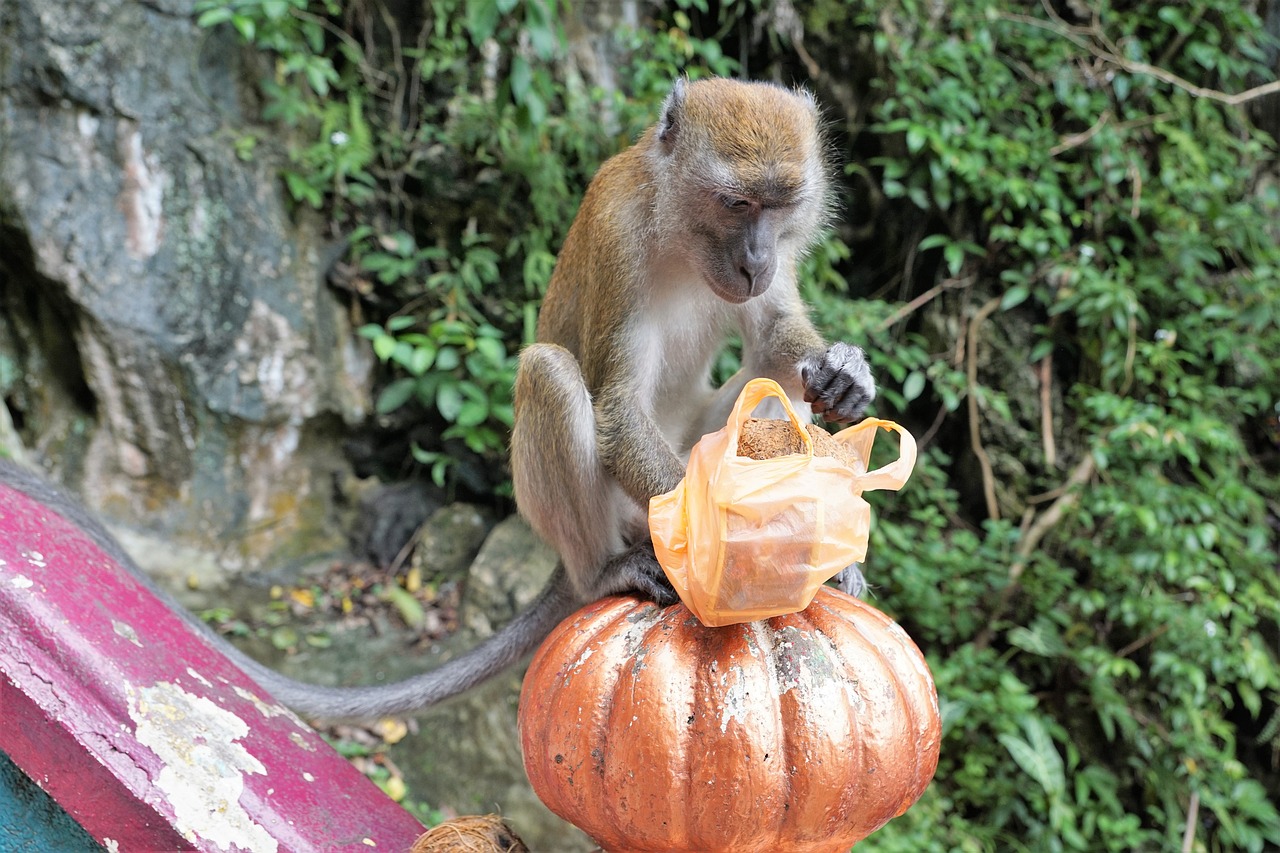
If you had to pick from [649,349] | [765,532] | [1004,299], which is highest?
[765,532]

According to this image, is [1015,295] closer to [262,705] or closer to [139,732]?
[262,705]

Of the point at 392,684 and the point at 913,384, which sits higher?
the point at 392,684

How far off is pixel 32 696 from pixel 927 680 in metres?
1.45

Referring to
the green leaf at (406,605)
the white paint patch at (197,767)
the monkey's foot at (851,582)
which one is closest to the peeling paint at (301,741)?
the white paint patch at (197,767)

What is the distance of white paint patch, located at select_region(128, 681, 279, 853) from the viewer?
4.76 feet

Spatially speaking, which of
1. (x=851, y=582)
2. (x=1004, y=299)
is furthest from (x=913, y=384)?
(x=851, y=582)

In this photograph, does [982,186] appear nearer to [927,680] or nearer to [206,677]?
[927,680]

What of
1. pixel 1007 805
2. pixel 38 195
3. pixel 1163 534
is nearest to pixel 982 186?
pixel 1163 534

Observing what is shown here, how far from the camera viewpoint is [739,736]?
55.9 inches

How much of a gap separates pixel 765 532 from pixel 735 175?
109 cm

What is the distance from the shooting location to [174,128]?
15.2 ft

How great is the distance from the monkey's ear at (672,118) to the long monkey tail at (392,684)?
1.20 metres

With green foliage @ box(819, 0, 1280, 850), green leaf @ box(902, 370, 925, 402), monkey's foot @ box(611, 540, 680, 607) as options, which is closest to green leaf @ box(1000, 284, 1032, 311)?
green foliage @ box(819, 0, 1280, 850)

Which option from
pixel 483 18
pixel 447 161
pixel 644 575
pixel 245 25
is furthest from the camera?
pixel 447 161
